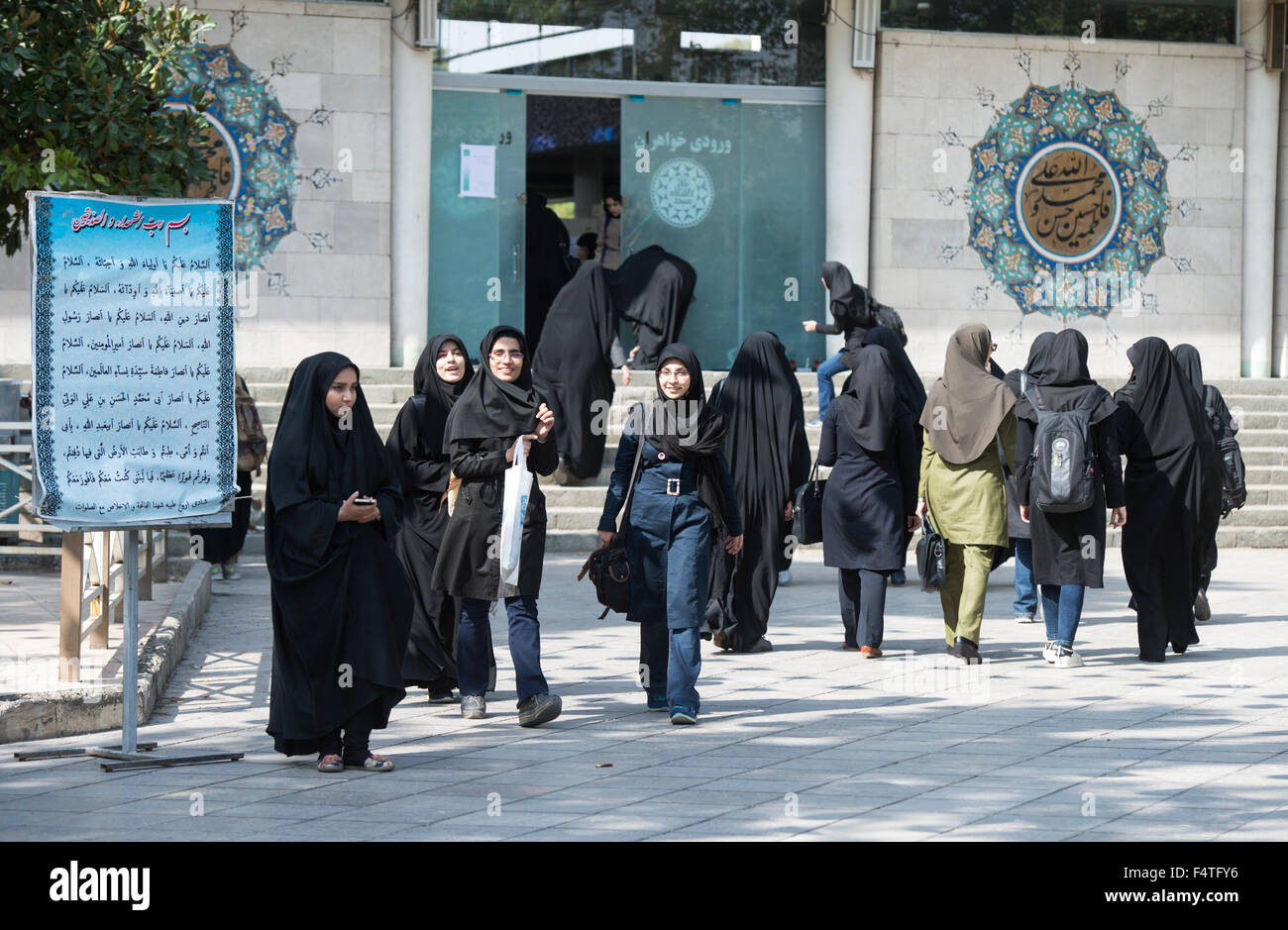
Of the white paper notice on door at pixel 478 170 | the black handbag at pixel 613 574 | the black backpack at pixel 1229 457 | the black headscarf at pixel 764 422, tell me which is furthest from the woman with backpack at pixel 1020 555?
the white paper notice on door at pixel 478 170

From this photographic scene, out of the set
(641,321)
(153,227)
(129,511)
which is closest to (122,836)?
(129,511)

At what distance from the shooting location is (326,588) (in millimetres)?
5832

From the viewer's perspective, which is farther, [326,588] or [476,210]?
[476,210]

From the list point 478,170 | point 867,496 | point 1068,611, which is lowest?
point 1068,611

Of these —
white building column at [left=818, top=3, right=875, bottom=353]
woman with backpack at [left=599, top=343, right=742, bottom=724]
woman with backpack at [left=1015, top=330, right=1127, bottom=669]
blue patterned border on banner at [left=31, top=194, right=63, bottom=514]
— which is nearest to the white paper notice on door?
white building column at [left=818, top=3, right=875, bottom=353]

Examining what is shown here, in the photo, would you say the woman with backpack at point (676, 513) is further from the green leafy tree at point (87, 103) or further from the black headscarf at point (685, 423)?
the green leafy tree at point (87, 103)

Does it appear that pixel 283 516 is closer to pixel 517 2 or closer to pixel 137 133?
pixel 137 133

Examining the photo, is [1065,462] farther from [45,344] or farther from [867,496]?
[45,344]

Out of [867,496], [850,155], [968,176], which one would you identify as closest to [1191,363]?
[867,496]

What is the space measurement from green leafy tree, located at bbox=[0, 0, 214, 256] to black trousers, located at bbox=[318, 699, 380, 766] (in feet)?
11.0

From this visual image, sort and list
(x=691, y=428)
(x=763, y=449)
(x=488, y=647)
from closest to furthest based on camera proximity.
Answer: (x=691, y=428), (x=488, y=647), (x=763, y=449)

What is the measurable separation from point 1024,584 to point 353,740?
5106 millimetres

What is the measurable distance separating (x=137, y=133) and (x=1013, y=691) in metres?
4.89

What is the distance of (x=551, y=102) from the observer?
1673 cm
